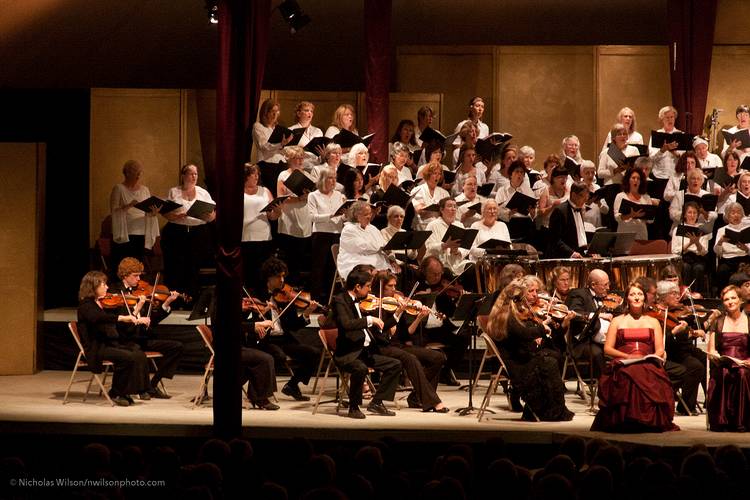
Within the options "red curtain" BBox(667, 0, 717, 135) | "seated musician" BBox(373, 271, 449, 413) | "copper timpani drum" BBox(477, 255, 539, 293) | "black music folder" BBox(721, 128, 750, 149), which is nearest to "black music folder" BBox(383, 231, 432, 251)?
"seated musician" BBox(373, 271, 449, 413)

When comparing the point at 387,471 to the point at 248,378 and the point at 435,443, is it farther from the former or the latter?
the point at 248,378

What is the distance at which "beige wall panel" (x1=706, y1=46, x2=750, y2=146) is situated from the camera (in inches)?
565

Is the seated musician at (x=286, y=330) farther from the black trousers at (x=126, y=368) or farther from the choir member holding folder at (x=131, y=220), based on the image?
the choir member holding folder at (x=131, y=220)

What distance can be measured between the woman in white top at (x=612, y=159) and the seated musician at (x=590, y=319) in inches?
94.7

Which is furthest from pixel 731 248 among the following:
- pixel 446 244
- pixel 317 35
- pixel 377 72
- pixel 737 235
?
pixel 317 35

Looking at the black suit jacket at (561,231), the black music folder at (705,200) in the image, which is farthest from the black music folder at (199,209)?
the black music folder at (705,200)

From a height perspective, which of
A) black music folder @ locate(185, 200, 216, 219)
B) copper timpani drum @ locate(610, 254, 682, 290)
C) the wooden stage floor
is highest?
black music folder @ locate(185, 200, 216, 219)

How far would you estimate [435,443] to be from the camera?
26.5 feet

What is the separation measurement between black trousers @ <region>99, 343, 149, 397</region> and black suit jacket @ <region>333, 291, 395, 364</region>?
1.43 m

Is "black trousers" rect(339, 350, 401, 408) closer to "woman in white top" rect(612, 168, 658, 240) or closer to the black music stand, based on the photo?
the black music stand

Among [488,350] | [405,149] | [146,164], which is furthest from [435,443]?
[146,164]

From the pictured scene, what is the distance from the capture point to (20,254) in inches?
419

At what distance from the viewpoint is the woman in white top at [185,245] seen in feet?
36.4

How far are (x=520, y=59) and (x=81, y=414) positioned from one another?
771 centimetres
